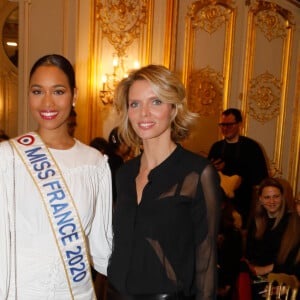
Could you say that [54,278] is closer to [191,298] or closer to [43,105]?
[191,298]

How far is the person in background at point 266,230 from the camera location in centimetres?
264

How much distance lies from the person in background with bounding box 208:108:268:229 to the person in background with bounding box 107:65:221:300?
2.49 m

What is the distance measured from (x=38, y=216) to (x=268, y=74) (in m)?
4.17

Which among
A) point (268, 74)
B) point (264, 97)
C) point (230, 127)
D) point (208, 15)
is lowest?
point (230, 127)

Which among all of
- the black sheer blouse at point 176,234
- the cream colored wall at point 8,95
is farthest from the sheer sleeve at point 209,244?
the cream colored wall at point 8,95

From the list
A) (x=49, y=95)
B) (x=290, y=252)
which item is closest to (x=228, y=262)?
(x=290, y=252)

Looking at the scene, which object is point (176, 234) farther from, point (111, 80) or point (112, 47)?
point (112, 47)

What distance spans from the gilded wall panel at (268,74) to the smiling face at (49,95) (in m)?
3.75

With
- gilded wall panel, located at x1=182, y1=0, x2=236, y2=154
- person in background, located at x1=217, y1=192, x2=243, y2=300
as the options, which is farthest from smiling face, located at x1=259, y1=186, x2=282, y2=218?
gilded wall panel, located at x1=182, y1=0, x2=236, y2=154

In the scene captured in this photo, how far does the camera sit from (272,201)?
9.21 feet

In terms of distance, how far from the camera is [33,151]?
1.59 metres

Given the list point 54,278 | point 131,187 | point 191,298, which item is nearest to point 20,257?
point 54,278

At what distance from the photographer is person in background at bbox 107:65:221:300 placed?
144 cm

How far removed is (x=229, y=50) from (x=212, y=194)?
382 cm
